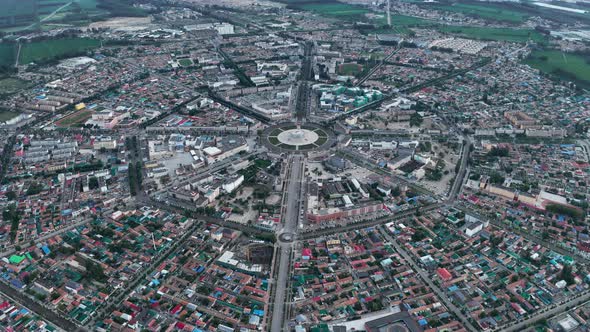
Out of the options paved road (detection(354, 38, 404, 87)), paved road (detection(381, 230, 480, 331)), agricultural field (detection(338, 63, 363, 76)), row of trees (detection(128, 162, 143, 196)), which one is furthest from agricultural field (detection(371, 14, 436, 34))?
paved road (detection(381, 230, 480, 331))

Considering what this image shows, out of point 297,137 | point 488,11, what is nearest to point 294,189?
point 297,137

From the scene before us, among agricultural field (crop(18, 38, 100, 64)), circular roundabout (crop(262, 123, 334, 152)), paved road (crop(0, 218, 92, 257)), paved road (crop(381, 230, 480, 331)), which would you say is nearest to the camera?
paved road (crop(381, 230, 480, 331))

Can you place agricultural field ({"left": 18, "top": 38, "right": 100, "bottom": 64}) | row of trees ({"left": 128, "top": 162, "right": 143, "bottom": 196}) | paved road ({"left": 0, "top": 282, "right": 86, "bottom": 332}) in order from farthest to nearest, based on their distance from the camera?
agricultural field ({"left": 18, "top": 38, "right": 100, "bottom": 64}), row of trees ({"left": 128, "top": 162, "right": 143, "bottom": 196}), paved road ({"left": 0, "top": 282, "right": 86, "bottom": 332})

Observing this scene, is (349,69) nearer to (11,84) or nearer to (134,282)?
(134,282)

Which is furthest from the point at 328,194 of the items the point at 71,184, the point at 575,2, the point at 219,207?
the point at 575,2

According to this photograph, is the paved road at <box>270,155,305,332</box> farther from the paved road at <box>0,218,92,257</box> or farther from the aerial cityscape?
the paved road at <box>0,218,92,257</box>

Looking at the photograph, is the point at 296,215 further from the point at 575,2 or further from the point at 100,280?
the point at 575,2
